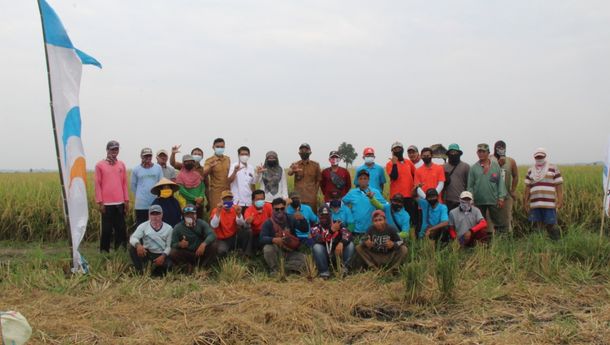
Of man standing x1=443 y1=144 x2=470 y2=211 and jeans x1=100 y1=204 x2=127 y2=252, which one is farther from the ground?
man standing x1=443 y1=144 x2=470 y2=211

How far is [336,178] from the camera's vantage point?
8430mm

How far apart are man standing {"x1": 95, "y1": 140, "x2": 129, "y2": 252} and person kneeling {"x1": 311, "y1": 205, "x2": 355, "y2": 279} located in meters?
2.78

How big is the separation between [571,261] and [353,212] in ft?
9.37

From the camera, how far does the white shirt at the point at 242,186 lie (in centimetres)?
834

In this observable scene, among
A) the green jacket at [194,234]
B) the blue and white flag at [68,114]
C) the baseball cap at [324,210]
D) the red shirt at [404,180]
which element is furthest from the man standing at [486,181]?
the blue and white flag at [68,114]

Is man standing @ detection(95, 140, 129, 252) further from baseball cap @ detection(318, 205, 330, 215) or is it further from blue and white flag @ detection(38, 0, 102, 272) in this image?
baseball cap @ detection(318, 205, 330, 215)

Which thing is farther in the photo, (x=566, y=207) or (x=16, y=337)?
(x=566, y=207)

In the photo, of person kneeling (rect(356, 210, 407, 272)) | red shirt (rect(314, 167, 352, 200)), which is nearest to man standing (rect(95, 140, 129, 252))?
red shirt (rect(314, 167, 352, 200))

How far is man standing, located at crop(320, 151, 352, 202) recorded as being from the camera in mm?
8383

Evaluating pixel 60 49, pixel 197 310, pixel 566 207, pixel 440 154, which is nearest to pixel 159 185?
pixel 60 49

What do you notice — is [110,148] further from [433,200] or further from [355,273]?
[433,200]

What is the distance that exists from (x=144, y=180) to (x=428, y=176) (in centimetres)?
406

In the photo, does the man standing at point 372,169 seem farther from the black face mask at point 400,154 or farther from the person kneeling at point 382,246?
the person kneeling at point 382,246

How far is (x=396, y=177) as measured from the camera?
27.1 ft
